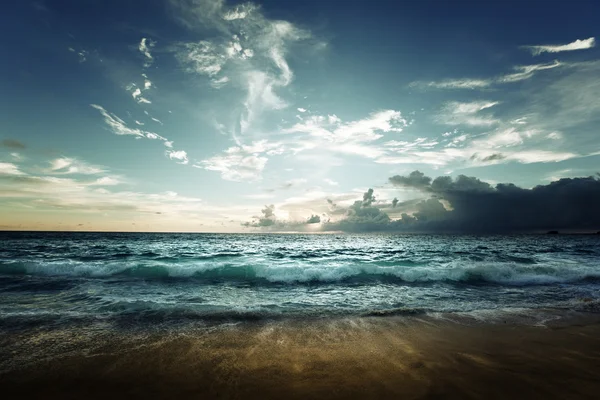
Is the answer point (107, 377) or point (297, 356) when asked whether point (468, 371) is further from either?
point (107, 377)

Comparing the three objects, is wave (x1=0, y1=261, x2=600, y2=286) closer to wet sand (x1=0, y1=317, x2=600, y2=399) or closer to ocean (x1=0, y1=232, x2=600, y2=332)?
ocean (x1=0, y1=232, x2=600, y2=332)

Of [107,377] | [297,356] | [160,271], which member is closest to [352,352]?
[297,356]

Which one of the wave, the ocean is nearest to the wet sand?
the ocean

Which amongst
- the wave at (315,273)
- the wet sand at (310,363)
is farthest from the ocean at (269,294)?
the wet sand at (310,363)

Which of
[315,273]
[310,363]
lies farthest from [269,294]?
[310,363]

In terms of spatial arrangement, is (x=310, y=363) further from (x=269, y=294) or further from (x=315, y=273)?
(x=315, y=273)

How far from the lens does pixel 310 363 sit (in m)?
4.88

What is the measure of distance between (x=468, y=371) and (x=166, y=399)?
15.5 feet

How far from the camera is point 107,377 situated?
14.4ft

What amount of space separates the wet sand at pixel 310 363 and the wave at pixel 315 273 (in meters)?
7.92

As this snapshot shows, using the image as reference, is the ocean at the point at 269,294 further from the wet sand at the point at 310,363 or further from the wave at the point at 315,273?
the wet sand at the point at 310,363

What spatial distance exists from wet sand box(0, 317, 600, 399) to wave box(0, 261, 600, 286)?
7.92m

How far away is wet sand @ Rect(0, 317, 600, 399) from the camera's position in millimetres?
4023

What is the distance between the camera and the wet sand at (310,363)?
13.2 feet
